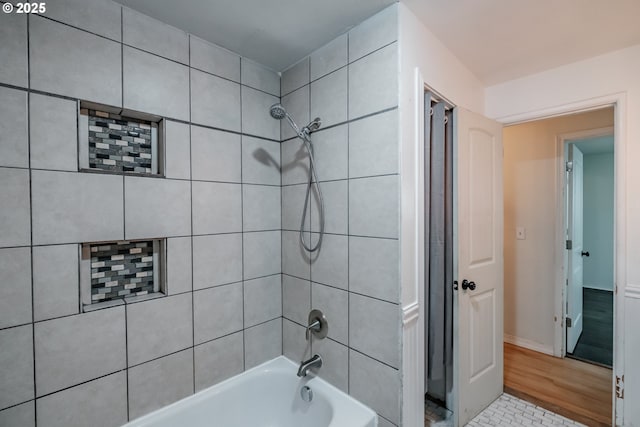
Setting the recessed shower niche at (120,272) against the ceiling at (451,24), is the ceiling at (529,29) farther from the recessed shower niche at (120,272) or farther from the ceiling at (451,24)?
the recessed shower niche at (120,272)

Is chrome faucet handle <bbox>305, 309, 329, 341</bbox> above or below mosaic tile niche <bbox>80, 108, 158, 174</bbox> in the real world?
below

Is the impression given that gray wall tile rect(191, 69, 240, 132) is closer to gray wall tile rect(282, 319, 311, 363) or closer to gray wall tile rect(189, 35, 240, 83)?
gray wall tile rect(189, 35, 240, 83)

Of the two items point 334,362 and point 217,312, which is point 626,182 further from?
point 217,312

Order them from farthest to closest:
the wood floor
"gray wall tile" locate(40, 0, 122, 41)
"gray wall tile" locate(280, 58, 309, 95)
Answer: the wood floor
"gray wall tile" locate(280, 58, 309, 95)
"gray wall tile" locate(40, 0, 122, 41)

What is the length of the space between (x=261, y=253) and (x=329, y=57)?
128 centimetres

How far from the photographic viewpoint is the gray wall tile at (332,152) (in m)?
1.54

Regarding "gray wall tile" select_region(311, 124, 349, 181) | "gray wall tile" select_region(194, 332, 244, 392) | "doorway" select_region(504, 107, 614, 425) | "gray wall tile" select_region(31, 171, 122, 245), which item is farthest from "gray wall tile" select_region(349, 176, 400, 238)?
"doorway" select_region(504, 107, 614, 425)

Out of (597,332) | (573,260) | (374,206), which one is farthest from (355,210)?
(597,332)

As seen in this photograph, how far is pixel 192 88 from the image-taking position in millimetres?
1540

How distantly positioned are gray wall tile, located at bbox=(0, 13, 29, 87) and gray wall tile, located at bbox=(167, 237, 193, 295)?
863 millimetres

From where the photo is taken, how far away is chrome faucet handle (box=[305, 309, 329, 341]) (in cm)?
166

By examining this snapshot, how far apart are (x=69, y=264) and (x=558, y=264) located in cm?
364

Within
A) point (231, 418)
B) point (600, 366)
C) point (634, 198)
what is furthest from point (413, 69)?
point (600, 366)

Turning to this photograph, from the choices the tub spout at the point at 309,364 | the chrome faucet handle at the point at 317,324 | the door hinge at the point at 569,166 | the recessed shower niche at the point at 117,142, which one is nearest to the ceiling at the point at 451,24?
Result: the recessed shower niche at the point at 117,142
